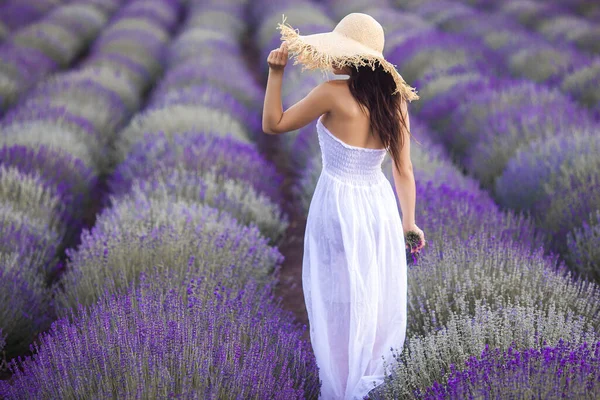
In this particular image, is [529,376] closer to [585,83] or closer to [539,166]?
[539,166]

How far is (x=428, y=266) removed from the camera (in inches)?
116

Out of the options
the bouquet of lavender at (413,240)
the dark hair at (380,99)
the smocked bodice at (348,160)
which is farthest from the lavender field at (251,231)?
the dark hair at (380,99)

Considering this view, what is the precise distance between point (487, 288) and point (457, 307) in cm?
15

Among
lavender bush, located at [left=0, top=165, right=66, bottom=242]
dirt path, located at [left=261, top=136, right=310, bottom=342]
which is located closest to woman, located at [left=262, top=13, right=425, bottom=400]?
dirt path, located at [left=261, top=136, right=310, bottom=342]

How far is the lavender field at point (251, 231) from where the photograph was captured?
82.0 inches

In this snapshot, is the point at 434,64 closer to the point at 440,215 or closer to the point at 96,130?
the point at 96,130

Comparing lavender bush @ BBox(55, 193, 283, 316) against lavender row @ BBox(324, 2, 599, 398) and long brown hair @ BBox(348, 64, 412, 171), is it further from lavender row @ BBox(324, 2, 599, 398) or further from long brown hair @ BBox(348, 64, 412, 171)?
long brown hair @ BBox(348, 64, 412, 171)

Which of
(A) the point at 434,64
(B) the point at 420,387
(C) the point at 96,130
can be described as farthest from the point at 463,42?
(B) the point at 420,387

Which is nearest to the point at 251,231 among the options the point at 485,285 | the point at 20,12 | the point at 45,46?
the point at 485,285

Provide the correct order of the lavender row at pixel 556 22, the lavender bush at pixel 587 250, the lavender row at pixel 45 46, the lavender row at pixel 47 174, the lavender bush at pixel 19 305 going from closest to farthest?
the lavender bush at pixel 19 305
the lavender row at pixel 47 174
the lavender bush at pixel 587 250
the lavender row at pixel 45 46
the lavender row at pixel 556 22

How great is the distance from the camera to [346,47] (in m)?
2.24

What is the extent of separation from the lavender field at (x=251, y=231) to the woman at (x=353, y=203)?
12 cm

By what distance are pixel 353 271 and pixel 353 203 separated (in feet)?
0.81

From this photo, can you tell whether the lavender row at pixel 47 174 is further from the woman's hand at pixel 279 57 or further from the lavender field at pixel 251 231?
the woman's hand at pixel 279 57
